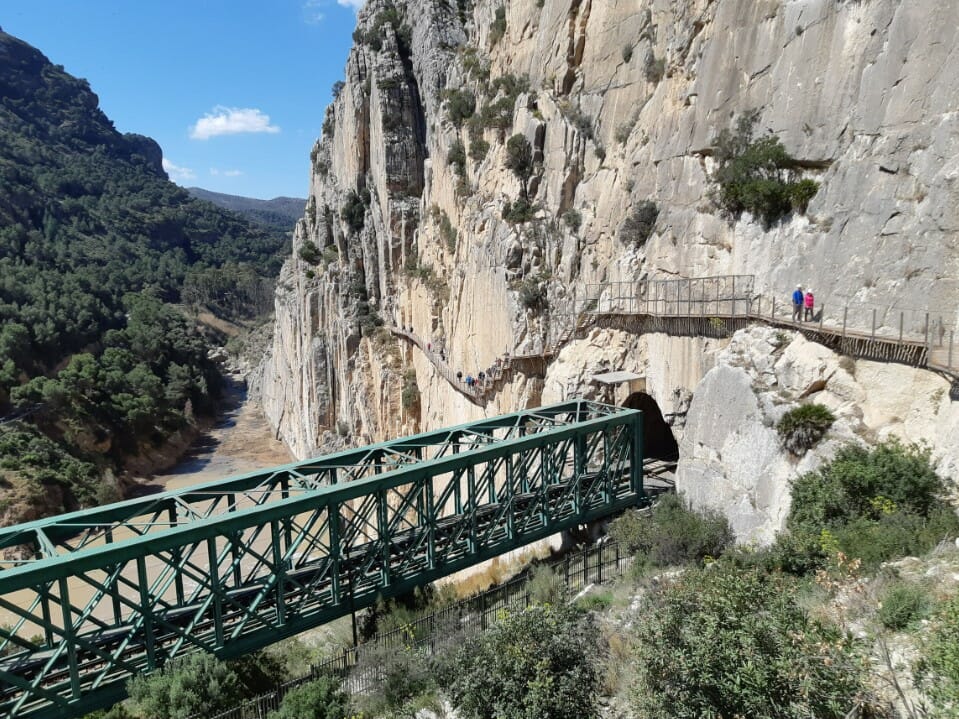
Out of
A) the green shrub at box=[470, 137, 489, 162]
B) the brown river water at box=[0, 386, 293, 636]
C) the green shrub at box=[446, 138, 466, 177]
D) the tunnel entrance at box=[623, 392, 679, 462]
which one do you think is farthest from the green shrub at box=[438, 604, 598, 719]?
the brown river water at box=[0, 386, 293, 636]

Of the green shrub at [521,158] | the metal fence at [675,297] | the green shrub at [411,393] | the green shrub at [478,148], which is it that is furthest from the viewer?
the green shrub at [411,393]

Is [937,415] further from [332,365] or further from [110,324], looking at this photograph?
[110,324]

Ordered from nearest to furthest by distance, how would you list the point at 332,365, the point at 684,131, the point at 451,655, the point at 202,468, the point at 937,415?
1. the point at 451,655
2. the point at 937,415
3. the point at 684,131
4. the point at 332,365
5. the point at 202,468

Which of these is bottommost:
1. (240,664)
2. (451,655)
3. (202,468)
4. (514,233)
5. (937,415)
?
(202,468)

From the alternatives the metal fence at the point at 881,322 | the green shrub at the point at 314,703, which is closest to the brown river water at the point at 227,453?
the green shrub at the point at 314,703

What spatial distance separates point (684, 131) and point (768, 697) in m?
20.5

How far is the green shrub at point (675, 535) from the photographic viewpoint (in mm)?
15594

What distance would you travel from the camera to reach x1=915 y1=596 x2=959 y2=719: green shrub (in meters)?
6.36

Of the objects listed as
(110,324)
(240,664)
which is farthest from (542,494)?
(110,324)

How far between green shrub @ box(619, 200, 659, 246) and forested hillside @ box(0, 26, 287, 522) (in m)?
45.0

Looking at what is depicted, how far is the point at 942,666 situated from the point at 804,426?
8958 mm

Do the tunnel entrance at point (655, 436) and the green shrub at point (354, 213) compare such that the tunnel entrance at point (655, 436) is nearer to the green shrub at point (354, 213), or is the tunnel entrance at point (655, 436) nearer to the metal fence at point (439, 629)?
the metal fence at point (439, 629)

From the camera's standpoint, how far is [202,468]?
64.3 m

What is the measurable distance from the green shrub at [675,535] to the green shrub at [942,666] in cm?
746
